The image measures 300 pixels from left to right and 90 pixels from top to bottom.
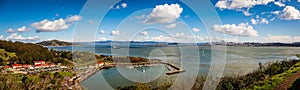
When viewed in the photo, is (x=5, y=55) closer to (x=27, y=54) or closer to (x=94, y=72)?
(x=27, y=54)

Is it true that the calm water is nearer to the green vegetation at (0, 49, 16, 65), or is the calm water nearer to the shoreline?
the shoreline

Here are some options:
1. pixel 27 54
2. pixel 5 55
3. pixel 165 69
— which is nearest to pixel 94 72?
pixel 165 69

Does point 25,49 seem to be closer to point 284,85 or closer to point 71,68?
point 71,68

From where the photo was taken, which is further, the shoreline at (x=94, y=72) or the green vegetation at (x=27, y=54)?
the green vegetation at (x=27, y=54)

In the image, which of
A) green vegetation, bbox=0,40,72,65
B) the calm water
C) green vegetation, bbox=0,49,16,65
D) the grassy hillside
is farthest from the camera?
green vegetation, bbox=0,40,72,65

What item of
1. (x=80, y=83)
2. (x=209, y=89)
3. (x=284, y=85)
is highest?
(x=284, y=85)

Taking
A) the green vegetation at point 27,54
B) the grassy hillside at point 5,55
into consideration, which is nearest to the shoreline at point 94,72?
the green vegetation at point 27,54

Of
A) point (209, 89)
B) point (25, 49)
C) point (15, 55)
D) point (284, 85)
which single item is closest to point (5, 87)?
point (284, 85)

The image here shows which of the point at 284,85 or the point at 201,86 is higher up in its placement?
the point at 284,85

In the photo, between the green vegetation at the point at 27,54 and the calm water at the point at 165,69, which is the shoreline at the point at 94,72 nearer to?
the calm water at the point at 165,69

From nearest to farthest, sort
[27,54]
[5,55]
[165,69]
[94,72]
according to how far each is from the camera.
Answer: [165,69] → [94,72] → [5,55] → [27,54]

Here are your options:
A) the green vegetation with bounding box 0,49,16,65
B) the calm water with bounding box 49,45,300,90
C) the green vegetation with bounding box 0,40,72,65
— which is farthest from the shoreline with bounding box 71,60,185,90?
the green vegetation with bounding box 0,49,16,65
